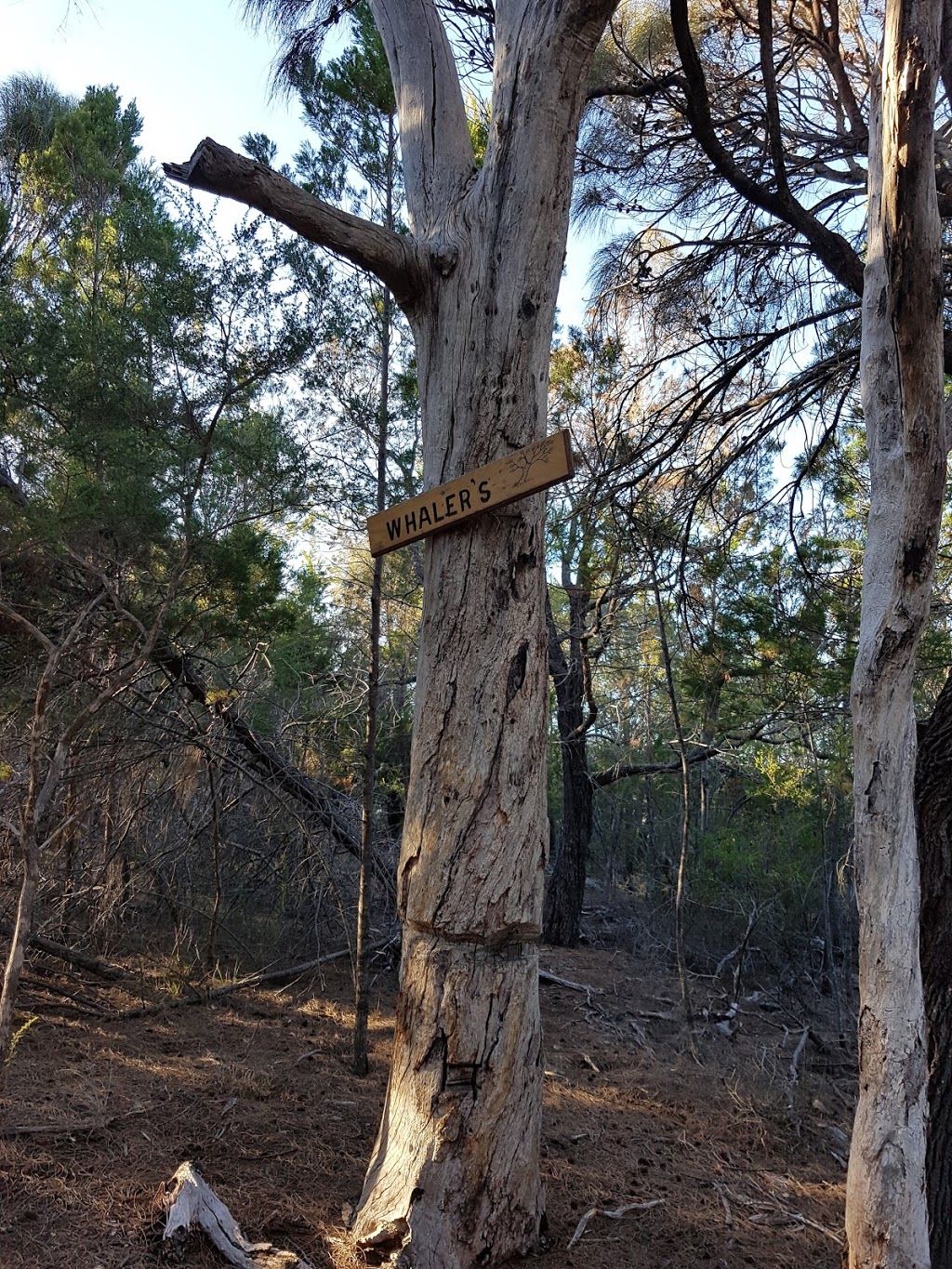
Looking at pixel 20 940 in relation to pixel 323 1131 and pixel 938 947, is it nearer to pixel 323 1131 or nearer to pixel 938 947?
pixel 323 1131

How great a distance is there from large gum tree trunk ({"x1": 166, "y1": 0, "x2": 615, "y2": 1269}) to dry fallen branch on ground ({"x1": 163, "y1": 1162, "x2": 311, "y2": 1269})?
0.87 ft

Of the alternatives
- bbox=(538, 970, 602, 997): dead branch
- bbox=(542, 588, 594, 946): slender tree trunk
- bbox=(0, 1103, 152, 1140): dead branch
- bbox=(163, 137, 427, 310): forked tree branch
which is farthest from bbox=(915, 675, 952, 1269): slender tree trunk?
bbox=(542, 588, 594, 946): slender tree trunk

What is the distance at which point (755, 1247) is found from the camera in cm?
298

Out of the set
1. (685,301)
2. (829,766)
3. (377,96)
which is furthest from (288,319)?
(829,766)

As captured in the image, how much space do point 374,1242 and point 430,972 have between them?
0.75 meters

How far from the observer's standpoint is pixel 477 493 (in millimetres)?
2725

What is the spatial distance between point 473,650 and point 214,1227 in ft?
6.04

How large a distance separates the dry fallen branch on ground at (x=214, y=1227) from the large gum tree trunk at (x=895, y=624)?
1.54 m

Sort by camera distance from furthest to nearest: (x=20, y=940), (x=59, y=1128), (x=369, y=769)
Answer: (x=369, y=769) < (x=59, y=1128) < (x=20, y=940)

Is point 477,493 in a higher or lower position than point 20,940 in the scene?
higher

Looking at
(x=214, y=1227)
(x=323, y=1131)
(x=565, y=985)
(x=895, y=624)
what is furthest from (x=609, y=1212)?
(x=565, y=985)

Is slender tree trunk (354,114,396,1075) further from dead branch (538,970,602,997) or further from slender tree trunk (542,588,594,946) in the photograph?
slender tree trunk (542,588,594,946)

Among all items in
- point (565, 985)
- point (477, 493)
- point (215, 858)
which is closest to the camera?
point (477, 493)

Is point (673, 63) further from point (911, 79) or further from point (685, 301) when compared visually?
point (911, 79)
